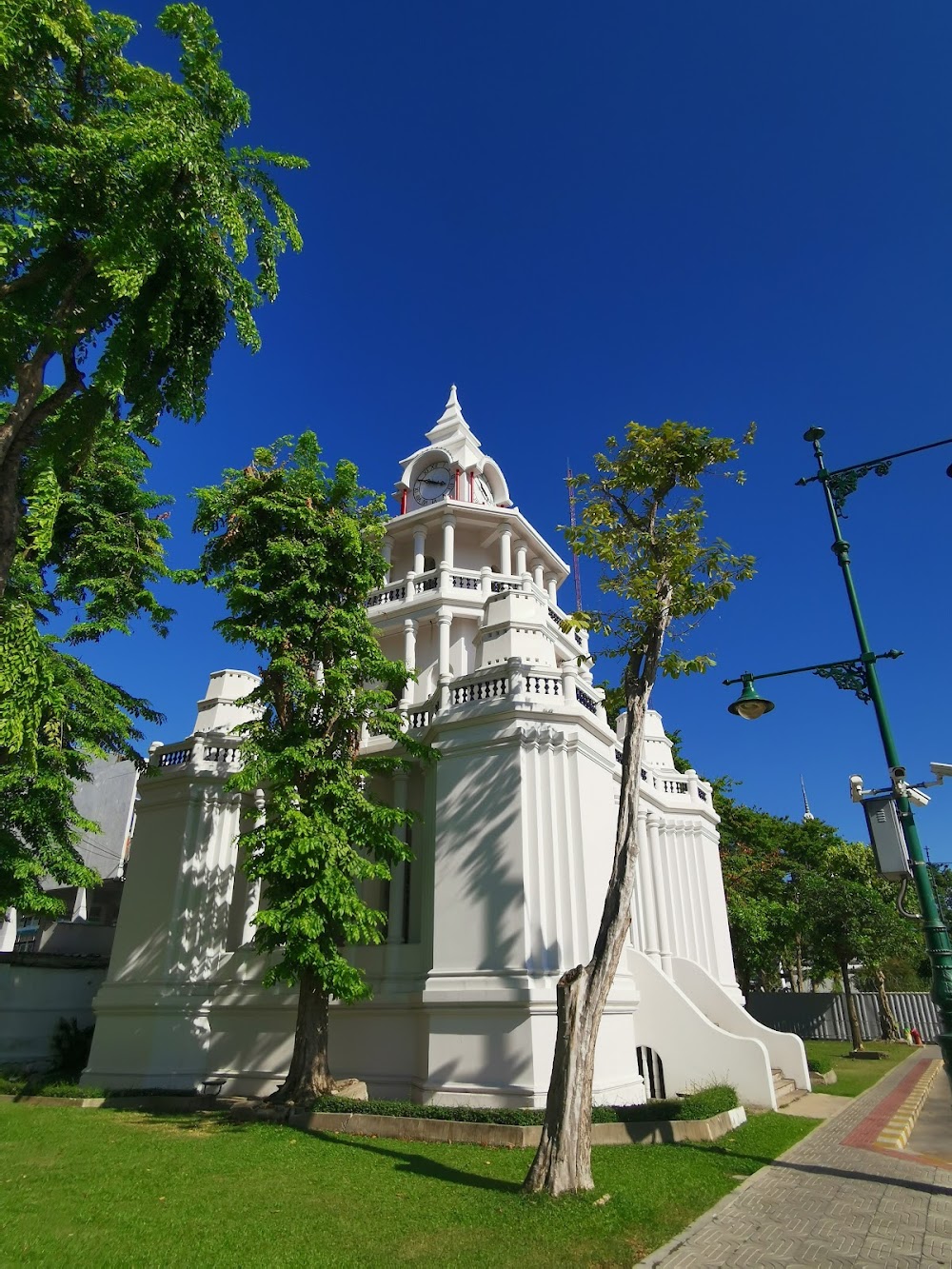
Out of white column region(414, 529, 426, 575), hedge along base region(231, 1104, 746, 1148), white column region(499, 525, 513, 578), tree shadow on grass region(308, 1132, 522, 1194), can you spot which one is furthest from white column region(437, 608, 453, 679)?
tree shadow on grass region(308, 1132, 522, 1194)

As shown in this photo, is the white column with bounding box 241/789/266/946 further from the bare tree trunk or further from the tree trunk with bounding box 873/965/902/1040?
the bare tree trunk

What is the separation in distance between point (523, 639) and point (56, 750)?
37.1 ft

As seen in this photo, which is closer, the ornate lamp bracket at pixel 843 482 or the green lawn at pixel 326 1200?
the green lawn at pixel 326 1200

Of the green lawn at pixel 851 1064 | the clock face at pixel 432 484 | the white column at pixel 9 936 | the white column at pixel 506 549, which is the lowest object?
the green lawn at pixel 851 1064

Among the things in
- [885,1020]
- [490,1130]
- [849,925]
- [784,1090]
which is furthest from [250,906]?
[885,1020]

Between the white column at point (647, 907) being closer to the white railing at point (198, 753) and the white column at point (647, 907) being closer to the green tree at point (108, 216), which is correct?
the white railing at point (198, 753)

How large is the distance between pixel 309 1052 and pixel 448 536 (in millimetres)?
18143

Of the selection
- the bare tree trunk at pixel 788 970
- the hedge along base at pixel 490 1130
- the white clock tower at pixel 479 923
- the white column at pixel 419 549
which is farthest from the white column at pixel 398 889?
the bare tree trunk at pixel 788 970

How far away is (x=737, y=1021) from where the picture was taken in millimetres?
19422

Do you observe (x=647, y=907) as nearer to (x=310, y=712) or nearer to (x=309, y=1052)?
(x=309, y=1052)

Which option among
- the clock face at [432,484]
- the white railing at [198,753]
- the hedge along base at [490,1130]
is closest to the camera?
the hedge along base at [490,1130]

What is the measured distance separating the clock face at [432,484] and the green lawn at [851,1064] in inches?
949

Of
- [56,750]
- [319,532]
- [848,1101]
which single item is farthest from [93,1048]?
[848,1101]

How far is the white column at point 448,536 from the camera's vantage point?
27.8 metres
